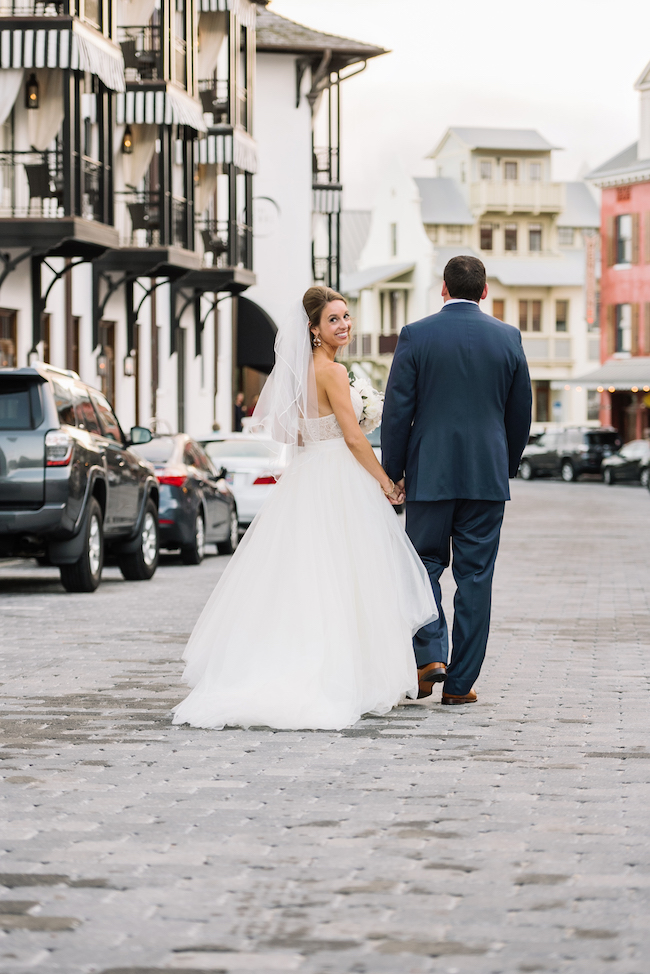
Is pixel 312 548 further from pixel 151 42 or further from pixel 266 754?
pixel 151 42

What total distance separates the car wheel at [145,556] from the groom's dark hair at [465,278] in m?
8.63

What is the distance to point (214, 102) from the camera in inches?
1489

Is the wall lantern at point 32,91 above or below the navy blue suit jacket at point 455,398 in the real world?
above

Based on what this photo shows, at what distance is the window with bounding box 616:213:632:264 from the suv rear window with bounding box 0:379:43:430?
48.0 meters

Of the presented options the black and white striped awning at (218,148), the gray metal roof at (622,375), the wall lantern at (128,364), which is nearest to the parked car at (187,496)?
the wall lantern at (128,364)

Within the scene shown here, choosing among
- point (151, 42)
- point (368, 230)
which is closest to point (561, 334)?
point (368, 230)

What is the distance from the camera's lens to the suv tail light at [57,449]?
13484 mm

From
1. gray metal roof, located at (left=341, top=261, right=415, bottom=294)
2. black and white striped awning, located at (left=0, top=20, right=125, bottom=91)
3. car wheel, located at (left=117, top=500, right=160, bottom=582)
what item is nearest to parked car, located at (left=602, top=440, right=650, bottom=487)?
black and white striped awning, located at (left=0, top=20, right=125, bottom=91)

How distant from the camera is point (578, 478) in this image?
5409 centimetres

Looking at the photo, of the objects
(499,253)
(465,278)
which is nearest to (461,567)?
(465,278)

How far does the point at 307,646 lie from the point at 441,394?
1286mm

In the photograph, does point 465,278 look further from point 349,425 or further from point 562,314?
point 562,314

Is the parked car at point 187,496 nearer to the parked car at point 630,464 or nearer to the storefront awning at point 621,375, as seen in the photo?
the parked car at point 630,464

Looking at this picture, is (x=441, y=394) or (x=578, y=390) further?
(x=578, y=390)
